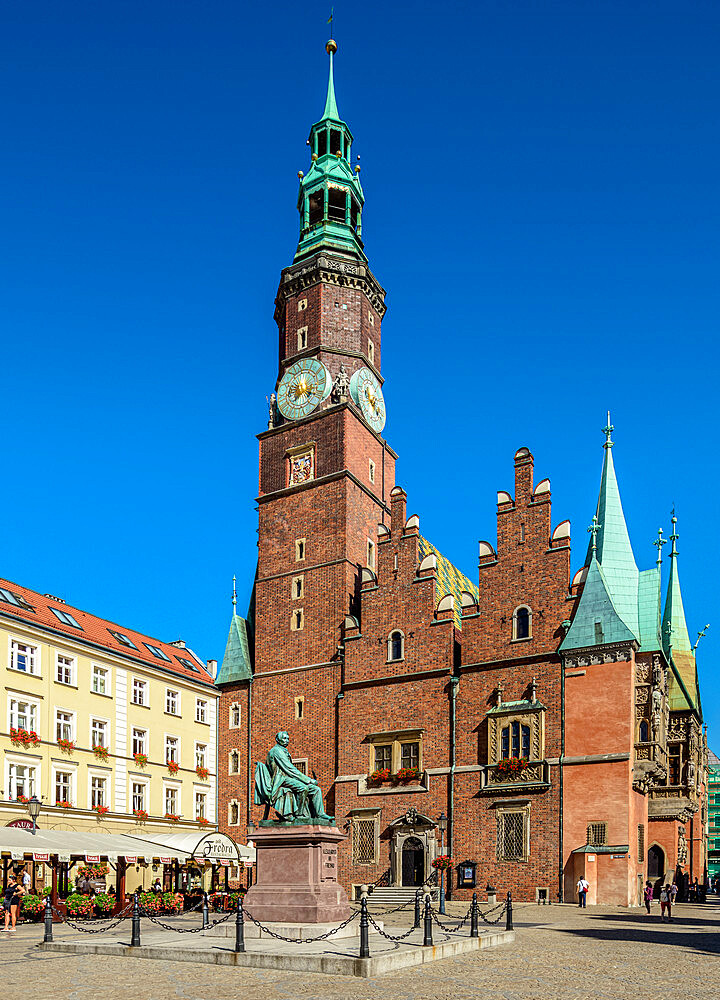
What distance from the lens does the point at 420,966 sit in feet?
57.4

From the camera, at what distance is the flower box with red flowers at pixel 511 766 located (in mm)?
38031

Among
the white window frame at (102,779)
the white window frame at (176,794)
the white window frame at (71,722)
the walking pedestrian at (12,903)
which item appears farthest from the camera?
the white window frame at (176,794)

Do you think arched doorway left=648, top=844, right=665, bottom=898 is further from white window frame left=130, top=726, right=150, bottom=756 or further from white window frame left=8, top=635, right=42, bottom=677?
white window frame left=8, top=635, right=42, bottom=677

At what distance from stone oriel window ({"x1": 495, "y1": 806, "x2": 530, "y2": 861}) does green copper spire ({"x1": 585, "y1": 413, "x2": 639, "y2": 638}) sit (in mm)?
8073

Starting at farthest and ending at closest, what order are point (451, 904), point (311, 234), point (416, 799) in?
1. point (311, 234)
2. point (416, 799)
3. point (451, 904)

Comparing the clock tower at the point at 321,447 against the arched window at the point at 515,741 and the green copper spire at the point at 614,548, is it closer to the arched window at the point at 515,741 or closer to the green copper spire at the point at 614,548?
the arched window at the point at 515,741

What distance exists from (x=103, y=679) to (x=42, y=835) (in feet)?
38.2

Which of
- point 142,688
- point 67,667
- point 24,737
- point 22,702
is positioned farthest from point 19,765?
point 142,688

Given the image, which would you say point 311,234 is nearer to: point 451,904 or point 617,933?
point 451,904

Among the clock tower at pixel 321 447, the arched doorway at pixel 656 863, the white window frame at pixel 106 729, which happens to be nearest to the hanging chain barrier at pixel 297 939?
the white window frame at pixel 106 729

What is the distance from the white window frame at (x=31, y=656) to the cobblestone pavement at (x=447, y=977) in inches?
572

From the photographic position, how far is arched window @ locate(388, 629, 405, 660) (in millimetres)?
43031

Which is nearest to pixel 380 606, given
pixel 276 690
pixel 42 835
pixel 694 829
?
pixel 276 690

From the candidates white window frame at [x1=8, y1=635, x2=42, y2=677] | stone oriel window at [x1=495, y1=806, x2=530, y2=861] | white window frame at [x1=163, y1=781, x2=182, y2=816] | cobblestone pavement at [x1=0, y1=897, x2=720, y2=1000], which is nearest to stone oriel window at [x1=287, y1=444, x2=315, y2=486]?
white window frame at [x1=163, y1=781, x2=182, y2=816]
